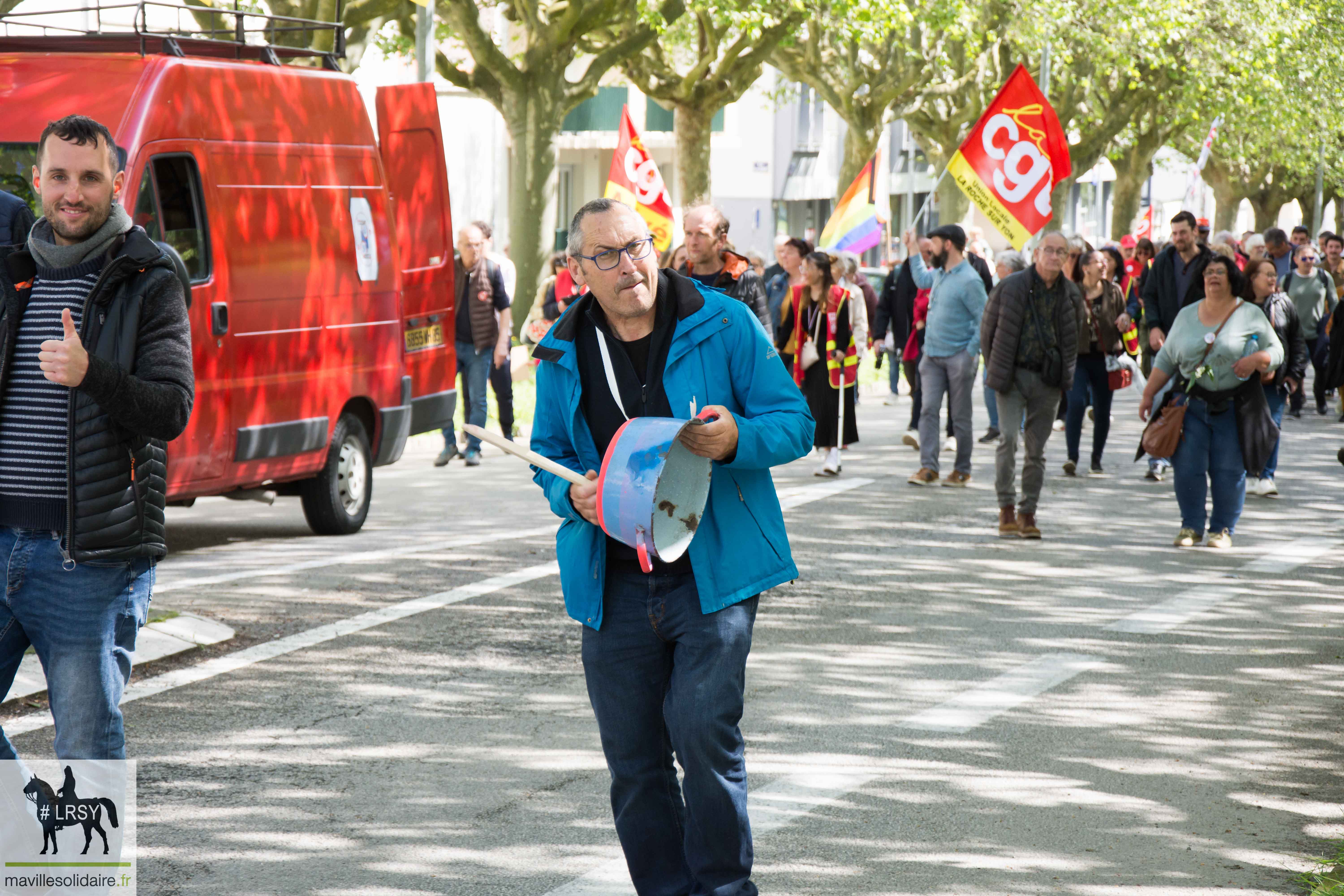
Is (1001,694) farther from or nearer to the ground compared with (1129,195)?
nearer to the ground

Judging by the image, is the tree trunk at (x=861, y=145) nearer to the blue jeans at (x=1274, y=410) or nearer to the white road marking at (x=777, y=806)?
the blue jeans at (x=1274, y=410)

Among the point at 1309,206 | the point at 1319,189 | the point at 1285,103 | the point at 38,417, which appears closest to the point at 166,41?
the point at 38,417

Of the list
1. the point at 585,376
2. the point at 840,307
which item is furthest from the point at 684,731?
the point at 840,307

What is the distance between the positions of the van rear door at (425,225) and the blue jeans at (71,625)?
7.58 metres

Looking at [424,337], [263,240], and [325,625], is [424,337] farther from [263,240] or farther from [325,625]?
[325,625]

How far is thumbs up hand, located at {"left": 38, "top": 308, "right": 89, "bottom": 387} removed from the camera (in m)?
3.86

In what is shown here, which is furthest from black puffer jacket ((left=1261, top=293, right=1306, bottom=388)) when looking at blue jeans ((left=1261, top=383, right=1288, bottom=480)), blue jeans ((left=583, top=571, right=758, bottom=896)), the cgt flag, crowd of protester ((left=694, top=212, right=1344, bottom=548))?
blue jeans ((left=583, top=571, right=758, bottom=896))

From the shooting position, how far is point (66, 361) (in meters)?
3.87

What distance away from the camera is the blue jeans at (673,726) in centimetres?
395

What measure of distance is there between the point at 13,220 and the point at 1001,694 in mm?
4158

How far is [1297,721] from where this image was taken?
259 inches

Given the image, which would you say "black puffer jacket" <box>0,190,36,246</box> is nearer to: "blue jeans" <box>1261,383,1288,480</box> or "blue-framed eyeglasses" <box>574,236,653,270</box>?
"blue-framed eyeglasses" <box>574,236,653,270</box>

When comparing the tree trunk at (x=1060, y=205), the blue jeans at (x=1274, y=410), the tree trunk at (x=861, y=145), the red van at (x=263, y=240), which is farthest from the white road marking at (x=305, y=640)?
the tree trunk at (x=1060, y=205)

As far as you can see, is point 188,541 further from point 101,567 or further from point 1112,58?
point 1112,58
